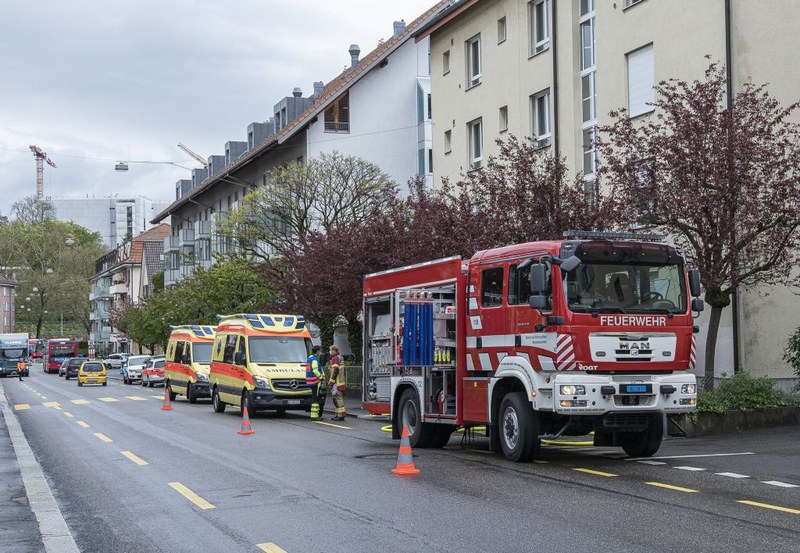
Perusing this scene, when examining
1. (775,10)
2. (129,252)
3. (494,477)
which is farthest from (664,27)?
(129,252)

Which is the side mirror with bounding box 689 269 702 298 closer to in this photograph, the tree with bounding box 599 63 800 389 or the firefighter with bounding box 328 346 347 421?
the tree with bounding box 599 63 800 389

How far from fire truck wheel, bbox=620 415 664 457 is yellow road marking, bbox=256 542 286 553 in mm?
7769

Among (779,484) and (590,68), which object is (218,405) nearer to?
(590,68)

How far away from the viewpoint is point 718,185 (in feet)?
64.1

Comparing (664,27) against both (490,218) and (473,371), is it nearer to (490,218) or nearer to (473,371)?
(490,218)

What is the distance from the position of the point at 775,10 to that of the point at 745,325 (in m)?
7.33

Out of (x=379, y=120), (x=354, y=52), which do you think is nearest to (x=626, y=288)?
(x=379, y=120)

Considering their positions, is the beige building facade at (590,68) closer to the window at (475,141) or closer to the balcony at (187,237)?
the window at (475,141)

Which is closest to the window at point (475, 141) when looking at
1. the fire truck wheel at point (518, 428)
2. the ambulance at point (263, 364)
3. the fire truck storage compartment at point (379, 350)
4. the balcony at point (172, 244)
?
the ambulance at point (263, 364)

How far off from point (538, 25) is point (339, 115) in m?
22.8

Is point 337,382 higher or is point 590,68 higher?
point 590,68

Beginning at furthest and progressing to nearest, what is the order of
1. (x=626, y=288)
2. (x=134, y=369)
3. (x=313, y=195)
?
(x=134, y=369) → (x=313, y=195) → (x=626, y=288)

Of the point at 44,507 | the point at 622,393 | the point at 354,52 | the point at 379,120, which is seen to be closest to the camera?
the point at 44,507

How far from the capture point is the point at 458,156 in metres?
39.3
